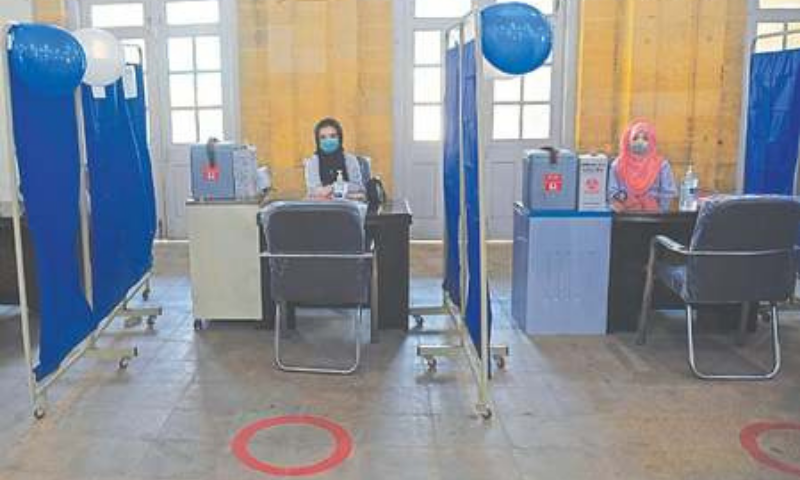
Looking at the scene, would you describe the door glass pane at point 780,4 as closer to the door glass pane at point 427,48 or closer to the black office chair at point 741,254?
the door glass pane at point 427,48

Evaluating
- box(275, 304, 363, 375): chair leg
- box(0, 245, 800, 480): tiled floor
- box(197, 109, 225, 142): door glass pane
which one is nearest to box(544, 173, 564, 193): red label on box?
box(0, 245, 800, 480): tiled floor

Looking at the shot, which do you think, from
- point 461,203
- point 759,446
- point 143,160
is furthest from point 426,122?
point 759,446

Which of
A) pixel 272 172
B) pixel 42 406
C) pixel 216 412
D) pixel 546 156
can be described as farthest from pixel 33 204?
pixel 272 172

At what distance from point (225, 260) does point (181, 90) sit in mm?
3138

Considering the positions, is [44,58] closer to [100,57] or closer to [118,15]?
[100,57]

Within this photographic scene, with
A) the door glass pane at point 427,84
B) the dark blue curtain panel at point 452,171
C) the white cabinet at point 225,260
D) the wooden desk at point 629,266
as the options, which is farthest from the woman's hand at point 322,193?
the door glass pane at point 427,84

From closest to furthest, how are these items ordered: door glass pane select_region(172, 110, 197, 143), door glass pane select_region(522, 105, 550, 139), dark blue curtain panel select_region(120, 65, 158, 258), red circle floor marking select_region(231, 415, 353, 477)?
red circle floor marking select_region(231, 415, 353, 477) < dark blue curtain panel select_region(120, 65, 158, 258) < door glass pane select_region(522, 105, 550, 139) < door glass pane select_region(172, 110, 197, 143)

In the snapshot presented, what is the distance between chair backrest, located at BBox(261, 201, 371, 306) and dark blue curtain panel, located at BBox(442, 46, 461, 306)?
553 mm

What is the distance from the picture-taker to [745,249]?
345cm

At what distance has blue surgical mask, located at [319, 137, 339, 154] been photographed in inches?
181

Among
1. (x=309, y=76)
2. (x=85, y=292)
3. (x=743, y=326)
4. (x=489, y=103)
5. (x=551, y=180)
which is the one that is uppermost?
(x=309, y=76)

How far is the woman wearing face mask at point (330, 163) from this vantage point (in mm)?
4578

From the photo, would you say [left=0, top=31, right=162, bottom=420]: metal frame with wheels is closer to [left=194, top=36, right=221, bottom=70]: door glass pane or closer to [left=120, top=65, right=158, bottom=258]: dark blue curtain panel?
[left=120, top=65, right=158, bottom=258]: dark blue curtain panel

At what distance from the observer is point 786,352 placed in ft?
13.0
